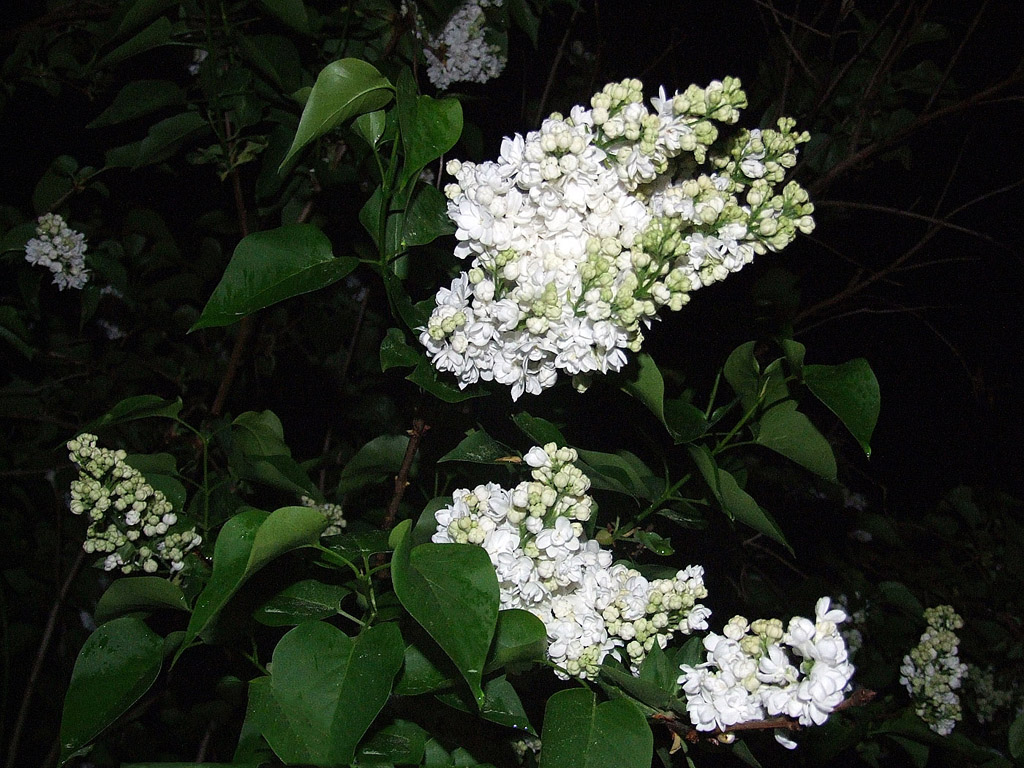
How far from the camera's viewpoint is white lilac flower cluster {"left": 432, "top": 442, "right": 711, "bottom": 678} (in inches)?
27.0

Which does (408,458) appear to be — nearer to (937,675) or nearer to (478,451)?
(478,451)

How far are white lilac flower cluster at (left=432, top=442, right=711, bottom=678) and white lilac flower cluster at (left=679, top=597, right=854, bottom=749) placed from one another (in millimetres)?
65

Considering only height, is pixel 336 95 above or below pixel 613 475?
above

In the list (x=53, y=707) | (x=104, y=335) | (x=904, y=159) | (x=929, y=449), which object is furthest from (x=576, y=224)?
(x=929, y=449)

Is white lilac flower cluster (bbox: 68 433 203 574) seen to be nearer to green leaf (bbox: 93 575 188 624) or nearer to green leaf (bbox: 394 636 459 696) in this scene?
green leaf (bbox: 93 575 188 624)

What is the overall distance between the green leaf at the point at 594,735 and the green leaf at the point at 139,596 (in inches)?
15.9

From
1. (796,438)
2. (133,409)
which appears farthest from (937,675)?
(133,409)

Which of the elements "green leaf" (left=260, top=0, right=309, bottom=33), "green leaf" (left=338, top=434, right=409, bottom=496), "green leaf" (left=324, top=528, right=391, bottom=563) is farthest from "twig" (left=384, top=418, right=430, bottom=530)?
"green leaf" (left=260, top=0, right=309, bottom=33)

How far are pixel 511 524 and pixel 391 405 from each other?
2.77ft

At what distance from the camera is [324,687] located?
62 centimetres

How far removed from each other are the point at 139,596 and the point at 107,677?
81 millimetres

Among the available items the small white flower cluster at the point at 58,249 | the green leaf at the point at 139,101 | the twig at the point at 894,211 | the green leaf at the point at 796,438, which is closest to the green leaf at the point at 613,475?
the green leaf at the point at 796,438

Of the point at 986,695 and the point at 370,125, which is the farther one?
the point at 986,695

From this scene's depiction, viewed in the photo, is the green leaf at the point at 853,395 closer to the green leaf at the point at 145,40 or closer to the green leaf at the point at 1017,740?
the green leaf at the point at 1017,740
